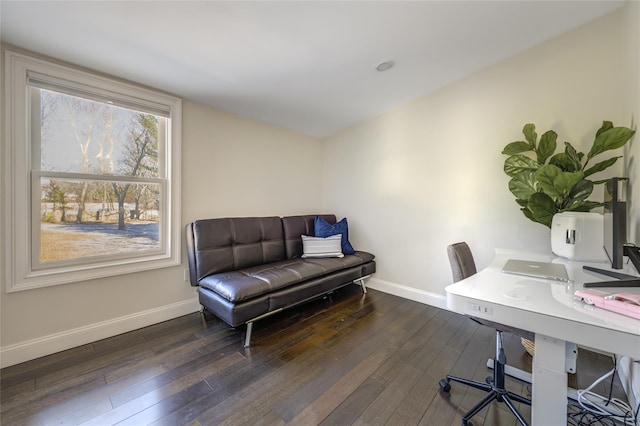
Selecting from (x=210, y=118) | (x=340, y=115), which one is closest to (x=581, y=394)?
(x=340, y=115)

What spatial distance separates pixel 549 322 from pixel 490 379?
996 millimetres

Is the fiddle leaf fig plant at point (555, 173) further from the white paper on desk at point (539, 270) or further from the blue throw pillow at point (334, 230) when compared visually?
the blue throw pillow at point (334, 230)

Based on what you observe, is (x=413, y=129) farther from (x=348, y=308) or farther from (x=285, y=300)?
(x=285, y=300)

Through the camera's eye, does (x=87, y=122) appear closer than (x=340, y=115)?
Yes

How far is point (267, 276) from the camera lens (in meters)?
2.28

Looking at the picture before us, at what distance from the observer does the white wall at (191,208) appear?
1801 mm

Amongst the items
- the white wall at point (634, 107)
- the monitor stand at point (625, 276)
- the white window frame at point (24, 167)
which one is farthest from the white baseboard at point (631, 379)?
the white window frame at point (24, 167)

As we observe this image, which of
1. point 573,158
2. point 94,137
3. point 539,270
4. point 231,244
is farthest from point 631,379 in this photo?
point 94,137

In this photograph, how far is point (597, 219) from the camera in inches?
61.1

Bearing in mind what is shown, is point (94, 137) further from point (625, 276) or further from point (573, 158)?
point (573, 158)

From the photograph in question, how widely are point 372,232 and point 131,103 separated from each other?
120 inches

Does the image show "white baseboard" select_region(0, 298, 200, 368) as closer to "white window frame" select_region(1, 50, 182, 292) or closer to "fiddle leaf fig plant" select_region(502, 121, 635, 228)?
"white window frame" select_region(1, 50, 182, 292)

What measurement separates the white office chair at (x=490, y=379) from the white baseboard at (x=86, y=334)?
2.44m

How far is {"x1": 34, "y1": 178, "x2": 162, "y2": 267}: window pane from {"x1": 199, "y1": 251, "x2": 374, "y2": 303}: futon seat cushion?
77cm
